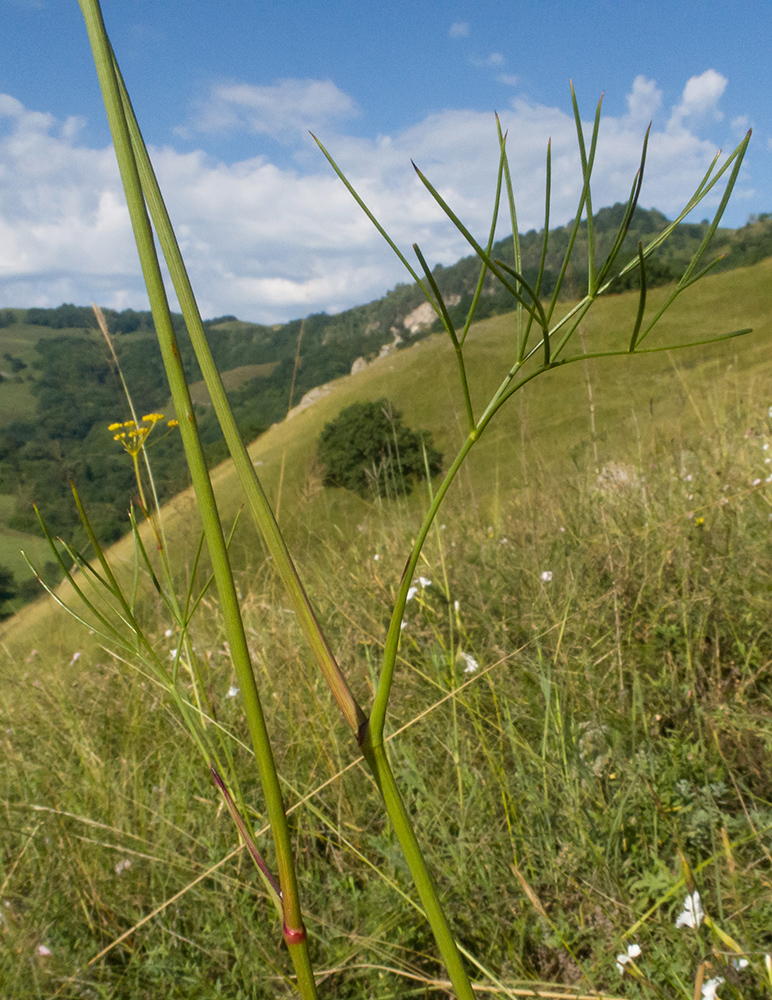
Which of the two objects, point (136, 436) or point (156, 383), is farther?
point (156, 383)

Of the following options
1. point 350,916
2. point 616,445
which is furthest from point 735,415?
point 350,916

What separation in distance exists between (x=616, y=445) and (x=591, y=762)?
10.2 feet

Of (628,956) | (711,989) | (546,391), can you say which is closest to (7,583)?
(546,391)

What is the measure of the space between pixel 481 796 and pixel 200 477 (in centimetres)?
123

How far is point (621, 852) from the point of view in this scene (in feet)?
3.93

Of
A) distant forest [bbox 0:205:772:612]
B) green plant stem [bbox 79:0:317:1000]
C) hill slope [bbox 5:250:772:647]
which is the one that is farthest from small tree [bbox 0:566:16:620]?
green plant stem [bbox 79:0:317:1000]

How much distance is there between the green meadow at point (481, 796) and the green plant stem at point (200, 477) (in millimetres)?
461

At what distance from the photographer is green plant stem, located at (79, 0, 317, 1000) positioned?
0.28m

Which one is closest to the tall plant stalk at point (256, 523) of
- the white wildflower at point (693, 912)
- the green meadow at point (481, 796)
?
the green meadow at point (481, 796)

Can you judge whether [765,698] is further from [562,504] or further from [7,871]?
[7,871]

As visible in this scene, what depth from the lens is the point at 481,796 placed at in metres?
1.33

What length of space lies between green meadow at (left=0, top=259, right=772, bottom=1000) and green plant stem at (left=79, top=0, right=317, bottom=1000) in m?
0.46

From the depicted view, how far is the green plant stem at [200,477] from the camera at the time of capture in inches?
11.1

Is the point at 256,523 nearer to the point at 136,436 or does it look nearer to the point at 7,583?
the point at 136,436
